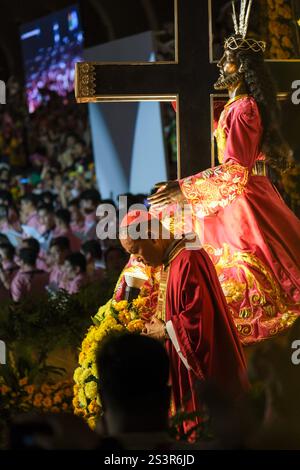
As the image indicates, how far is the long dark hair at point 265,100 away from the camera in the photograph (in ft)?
21.4

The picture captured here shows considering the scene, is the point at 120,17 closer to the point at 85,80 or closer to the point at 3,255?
the point at 3,255

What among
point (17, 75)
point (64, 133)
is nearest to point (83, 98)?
point (64, 133)

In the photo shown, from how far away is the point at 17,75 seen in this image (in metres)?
19.9

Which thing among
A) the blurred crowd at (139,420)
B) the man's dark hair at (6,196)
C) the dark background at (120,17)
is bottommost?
the blurred crowd at (139,420)

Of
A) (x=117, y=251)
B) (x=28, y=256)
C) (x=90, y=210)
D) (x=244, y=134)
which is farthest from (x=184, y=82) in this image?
(x=90, y=210)

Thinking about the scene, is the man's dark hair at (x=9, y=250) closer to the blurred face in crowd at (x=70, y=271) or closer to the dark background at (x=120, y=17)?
the blurred face in crowd at (x=70, y=271)

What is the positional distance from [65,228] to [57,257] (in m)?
1.28

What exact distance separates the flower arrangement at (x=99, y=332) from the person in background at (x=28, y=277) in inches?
146

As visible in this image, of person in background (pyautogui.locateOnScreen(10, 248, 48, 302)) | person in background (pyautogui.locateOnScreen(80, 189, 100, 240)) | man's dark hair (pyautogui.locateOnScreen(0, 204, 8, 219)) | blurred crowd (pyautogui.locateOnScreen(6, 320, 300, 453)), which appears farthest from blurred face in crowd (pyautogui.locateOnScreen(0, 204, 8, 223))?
blurred crowd (pyautogui.locateOnScreen(6, 320, 300, 453))

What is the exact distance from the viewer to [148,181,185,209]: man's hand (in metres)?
6.35

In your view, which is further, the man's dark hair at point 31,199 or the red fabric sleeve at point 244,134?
the man's dark hair at point 31,199

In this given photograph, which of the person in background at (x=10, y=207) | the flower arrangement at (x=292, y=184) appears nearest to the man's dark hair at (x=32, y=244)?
the person in background at (x=10, y=207)

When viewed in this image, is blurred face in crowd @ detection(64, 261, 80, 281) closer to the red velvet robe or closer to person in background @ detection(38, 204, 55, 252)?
person in background @ detection(38, 204, 55, 252)

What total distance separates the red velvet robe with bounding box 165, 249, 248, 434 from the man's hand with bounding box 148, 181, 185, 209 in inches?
23.9
